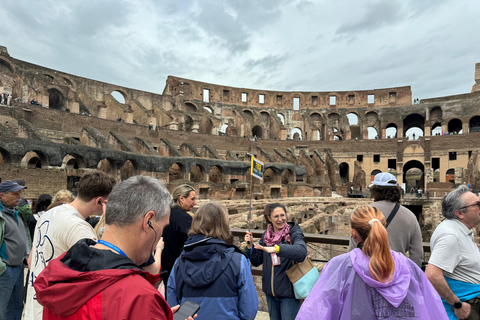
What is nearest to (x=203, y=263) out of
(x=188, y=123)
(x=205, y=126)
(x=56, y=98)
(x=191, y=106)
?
(x=56, y=98)

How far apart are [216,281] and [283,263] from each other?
3.55 ft

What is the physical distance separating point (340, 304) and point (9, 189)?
4028 millimetres

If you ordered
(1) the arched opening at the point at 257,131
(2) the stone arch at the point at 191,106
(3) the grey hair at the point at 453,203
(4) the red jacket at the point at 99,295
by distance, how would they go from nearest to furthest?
(4) the red jacket at the point at 99,295, (3) the grey hair at the point at 453,203, (2) the stone arch at the point at 191,106, (1) the arched opening at the point at 257,131

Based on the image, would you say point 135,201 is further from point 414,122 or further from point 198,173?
point 414,122

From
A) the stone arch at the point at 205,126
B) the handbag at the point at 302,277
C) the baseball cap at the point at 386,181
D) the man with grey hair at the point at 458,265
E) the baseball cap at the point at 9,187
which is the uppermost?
the stone arch at the point at 205,126

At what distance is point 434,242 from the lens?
273 centimetres

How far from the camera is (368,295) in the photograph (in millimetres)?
1835

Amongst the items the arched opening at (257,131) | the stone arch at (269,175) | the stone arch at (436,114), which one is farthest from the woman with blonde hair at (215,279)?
the stone arch at (436,114)

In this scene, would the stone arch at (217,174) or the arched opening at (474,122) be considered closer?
the stone arch at (217,174)

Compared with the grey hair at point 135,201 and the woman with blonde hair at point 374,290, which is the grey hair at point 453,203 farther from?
the grey hair at point 135,201

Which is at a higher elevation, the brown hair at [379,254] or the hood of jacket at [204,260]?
the brown hair at [379,254]

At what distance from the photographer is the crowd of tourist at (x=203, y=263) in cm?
126

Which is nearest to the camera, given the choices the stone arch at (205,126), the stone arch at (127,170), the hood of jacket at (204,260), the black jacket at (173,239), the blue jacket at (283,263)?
the hood of jacket at (204,260)

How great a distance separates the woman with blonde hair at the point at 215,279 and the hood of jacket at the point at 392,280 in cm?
87
